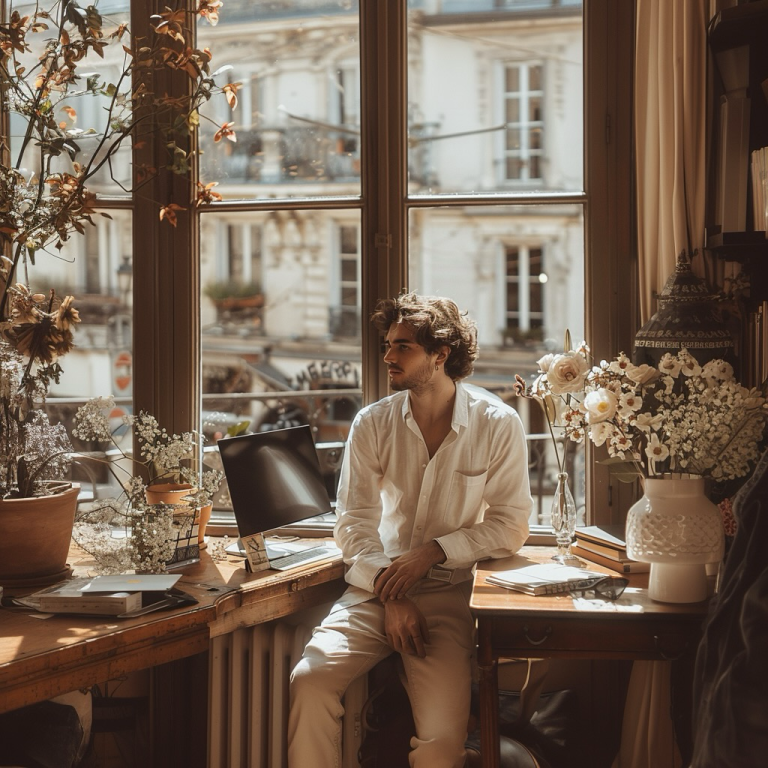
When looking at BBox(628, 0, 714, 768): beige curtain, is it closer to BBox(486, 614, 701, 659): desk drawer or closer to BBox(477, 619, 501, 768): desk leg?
BBox(486, 614, 701, 659): desk drawer

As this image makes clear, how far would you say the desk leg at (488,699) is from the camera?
198 cm

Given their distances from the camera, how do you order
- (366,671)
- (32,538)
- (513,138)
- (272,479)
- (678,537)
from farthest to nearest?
1. (513,138)
2. (272,479)
3. (366,671)
4. (32,538)
5. (678,537)

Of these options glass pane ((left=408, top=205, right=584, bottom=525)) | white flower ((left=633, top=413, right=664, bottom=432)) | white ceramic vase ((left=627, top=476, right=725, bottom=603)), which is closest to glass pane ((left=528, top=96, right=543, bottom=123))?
glass pane ((left=408, top=205, right=584, bottom=525))

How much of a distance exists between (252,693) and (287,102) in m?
1.81

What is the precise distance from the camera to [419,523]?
8.02 ft

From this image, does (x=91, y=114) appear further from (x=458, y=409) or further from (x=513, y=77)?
(x=458, y=409)

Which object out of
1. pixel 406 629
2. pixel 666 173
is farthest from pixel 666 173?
pixel 406 629

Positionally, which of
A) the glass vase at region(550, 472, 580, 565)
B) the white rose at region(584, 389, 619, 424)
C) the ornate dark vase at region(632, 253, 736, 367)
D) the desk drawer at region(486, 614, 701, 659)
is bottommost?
the desk drawer at region(486, 614, 701, 659)

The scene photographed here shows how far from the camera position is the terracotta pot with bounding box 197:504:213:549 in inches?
99.7

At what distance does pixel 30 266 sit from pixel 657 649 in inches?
85.4

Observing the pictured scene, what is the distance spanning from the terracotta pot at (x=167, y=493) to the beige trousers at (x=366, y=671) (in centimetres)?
57

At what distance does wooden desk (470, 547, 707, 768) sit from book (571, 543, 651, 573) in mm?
210

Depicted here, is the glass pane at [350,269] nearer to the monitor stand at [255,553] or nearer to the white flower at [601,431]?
the monitor stand at [255,553]

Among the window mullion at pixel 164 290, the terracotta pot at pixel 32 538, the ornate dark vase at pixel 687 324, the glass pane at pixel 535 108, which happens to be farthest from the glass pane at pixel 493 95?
the terracotta pot at pixel 32 538
